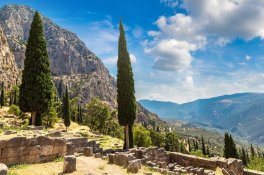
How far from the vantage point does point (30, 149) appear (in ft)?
57.3

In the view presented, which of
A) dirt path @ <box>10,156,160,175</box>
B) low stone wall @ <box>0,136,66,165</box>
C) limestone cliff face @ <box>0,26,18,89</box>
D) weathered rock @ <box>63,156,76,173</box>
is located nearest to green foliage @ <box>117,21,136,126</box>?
low stone wall @ <box>0,136,66,165</box>

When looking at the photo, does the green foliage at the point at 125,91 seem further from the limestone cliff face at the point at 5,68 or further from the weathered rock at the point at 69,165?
the limestone cliff face at the point at 5,68

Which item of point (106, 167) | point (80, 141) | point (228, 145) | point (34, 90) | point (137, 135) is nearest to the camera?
point (106, 167)

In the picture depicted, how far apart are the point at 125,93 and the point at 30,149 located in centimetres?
2769

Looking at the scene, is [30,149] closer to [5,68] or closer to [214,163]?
A: [214,163]

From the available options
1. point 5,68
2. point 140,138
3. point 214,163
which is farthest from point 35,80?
point 5,68

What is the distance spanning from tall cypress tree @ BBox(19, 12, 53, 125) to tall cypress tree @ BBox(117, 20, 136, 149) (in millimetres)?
12214

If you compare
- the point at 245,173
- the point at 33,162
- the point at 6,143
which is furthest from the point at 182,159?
the point at 6,143

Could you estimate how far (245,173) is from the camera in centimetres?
3116

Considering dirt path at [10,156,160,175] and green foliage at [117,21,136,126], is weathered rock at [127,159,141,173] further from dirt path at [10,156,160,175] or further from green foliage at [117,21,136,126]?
green foliage at [117,21,136,126]

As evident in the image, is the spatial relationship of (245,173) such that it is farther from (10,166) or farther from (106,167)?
(10,166)

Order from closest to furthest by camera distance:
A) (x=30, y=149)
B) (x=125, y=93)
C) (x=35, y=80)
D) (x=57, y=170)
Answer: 1. (x=57, y=170)
2. (x=30, y=149)
3. (x=35, y=80)
4. (x=125, y=93)

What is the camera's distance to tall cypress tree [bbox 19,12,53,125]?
3534cm

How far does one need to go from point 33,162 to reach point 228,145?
207 ft
